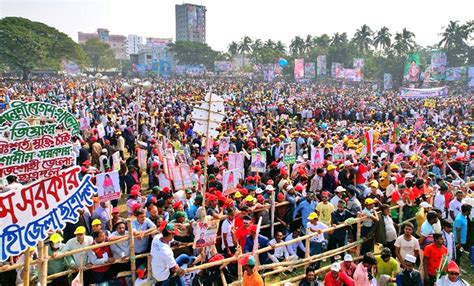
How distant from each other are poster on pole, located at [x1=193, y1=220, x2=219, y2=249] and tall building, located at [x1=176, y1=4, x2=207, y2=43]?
6209 inches

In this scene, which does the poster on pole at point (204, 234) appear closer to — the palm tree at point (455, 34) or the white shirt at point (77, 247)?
the white shirt at point (77, 247)

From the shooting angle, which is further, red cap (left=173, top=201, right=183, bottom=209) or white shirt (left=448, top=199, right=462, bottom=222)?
white shirt (left=448, top=199, right=462, bottom=222)

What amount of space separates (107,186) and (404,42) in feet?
212

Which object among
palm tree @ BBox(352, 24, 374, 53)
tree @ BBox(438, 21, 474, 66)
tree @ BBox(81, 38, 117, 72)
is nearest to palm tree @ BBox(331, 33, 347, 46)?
palm tree @ BBox(352, 24, 374, 53)

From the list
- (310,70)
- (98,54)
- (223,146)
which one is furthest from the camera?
(98,54)

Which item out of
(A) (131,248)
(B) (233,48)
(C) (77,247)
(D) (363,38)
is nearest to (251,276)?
(A) (131,248)

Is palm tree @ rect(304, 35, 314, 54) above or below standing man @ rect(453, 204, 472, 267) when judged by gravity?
above

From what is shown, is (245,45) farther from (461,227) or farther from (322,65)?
(461,227)

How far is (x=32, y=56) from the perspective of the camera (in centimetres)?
5638

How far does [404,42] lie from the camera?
64.4 metres

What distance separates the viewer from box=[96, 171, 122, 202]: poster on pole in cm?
792

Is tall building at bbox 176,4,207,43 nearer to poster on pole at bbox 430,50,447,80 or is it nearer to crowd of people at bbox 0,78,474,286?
poster on pole at bbox 430,50,447,80

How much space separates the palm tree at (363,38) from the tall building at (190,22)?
94509 mm

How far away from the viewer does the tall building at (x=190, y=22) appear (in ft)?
521
